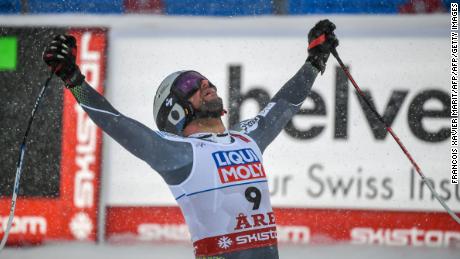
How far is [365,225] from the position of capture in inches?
265

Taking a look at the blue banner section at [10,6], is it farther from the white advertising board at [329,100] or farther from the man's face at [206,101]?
the man's face at [206,101]

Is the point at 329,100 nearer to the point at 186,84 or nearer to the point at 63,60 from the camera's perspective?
the point at 186,84

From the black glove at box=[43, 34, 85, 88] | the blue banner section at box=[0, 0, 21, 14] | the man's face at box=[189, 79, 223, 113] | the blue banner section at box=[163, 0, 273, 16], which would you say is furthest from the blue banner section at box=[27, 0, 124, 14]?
the black glove at box=[43, 34, 85, 88]

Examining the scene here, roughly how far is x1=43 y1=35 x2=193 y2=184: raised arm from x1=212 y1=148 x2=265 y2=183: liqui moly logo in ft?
0.48

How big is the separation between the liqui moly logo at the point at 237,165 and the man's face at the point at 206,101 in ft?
0.82

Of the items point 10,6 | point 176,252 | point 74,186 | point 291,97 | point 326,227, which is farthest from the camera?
point 10,6

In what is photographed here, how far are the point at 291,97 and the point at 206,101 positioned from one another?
2.06ft

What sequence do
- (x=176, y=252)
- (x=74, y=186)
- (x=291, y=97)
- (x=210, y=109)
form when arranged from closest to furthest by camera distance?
(x=210, y=109)
(x=291, y=97)
(x=176, y=252)
(x=74, y=186)

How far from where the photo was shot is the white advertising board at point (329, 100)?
6.80 meters

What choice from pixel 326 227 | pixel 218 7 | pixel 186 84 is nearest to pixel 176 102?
pixel 186 84

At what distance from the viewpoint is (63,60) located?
3.58 m

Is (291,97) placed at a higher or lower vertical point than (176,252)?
higher

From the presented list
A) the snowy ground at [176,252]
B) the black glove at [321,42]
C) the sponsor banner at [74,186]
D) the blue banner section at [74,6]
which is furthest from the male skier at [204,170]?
the blue banner section at [74,6]

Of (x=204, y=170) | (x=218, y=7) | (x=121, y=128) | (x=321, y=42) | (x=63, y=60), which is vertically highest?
(x=218, y=7)
